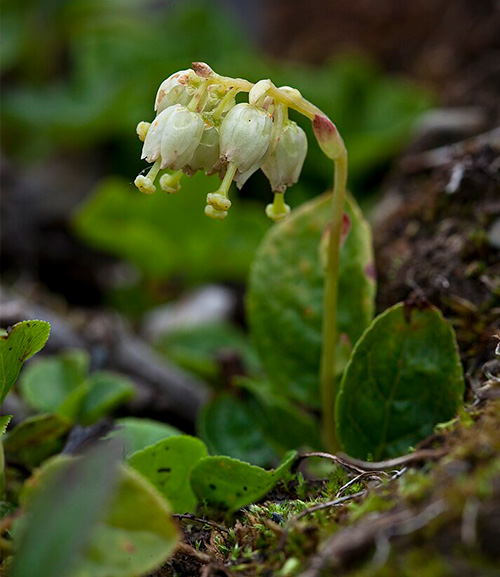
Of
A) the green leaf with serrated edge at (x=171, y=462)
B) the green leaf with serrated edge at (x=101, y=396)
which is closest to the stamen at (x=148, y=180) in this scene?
the green leaf with serrated edge at (x=171, y=462)

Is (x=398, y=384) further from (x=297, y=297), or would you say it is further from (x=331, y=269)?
(x=297, y=297)

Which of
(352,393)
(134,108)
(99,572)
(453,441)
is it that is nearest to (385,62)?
(134,108)

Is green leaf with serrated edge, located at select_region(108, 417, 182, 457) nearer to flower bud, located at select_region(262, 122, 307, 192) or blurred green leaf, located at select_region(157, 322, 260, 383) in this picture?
flower bud, located at select_region(262, 122, 307, 192)

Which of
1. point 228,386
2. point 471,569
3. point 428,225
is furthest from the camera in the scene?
point 228,386

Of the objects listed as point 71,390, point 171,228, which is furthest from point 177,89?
point 171,228

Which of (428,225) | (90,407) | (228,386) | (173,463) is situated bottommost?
(228,386)

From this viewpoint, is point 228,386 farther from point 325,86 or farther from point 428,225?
point 325,86

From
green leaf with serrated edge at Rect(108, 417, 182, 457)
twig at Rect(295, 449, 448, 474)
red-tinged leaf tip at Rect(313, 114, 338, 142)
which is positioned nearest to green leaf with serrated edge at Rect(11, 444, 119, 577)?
twig at Rect(295, 449, 448, 474)
